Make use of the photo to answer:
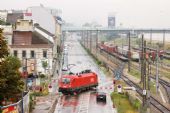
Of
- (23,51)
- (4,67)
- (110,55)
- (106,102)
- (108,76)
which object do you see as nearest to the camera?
(4,67)

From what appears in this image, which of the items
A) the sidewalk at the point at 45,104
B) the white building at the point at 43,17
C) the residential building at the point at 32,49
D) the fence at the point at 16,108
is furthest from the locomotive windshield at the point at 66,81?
the white building at the point at 43,17

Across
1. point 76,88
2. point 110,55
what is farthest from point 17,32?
point 110,55

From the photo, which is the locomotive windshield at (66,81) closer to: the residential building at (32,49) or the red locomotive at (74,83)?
Result: the red locomotive at (74,83)

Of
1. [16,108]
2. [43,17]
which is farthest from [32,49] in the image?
[16,108]

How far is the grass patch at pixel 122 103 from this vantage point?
45.7 metres

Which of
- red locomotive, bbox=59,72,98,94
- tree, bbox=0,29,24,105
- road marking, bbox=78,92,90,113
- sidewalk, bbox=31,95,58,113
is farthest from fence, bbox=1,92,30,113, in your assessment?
red locomotive, bbox=59,72,98,94

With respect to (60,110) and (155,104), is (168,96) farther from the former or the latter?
(60,110)

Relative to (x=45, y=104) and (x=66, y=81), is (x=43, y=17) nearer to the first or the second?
(x=66, y=81)

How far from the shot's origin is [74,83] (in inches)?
2222

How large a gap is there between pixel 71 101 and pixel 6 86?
1890 centimetres

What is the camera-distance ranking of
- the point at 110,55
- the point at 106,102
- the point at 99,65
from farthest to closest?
the point at 110,55
the point at 99,65
the point at 106,102

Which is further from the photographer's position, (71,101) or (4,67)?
(71,101)

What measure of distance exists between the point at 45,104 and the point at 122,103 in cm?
826

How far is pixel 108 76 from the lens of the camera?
8350 centimetres
